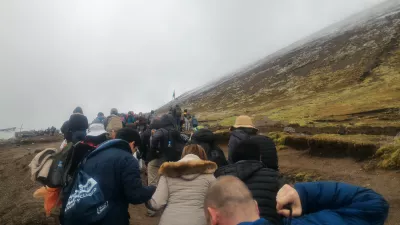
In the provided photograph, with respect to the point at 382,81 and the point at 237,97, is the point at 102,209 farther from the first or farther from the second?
the point at 237,97

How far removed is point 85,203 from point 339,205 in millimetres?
2646

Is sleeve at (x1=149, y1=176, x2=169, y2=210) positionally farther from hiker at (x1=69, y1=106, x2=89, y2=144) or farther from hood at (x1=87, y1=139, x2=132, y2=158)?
hiker at (x1=69, y1=106, x2=89, y2=144)

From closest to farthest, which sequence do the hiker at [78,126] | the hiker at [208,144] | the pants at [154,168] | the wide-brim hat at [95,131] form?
the wide-brim hat at [95,131], the hiker at [78,126], the hiker at [208,144], the pants at [154,168]

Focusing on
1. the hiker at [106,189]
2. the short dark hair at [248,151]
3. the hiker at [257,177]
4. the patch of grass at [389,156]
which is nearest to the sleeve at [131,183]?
the hiker at [106,189]

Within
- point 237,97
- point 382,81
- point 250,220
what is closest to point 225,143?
point 250,220

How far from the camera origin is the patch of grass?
8.09 metres

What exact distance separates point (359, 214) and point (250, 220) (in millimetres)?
646

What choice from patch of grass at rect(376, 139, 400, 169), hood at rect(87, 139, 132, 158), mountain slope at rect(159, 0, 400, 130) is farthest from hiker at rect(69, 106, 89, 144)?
mountain slope at rect(159, 0, 400, 130)

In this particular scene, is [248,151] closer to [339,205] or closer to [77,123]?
[339,205]

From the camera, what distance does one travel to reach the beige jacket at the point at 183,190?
3762mm

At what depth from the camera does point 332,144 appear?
435 inches

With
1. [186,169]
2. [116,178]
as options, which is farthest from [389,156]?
[116,178]

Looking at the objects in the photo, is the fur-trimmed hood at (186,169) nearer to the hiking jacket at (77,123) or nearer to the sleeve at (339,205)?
the sleeve at (339,205)

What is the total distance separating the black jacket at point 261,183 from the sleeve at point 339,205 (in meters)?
1.49
